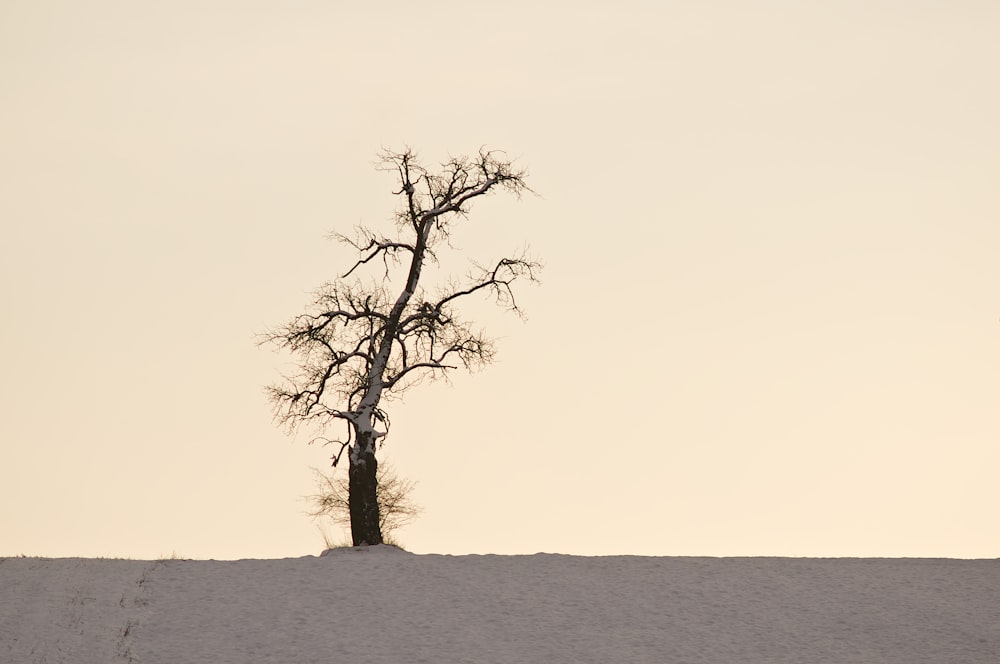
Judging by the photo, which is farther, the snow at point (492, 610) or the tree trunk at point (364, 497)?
the tree trunk at point (364, 497)

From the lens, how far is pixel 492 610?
26.1 metres

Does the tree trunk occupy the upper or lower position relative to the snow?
upper

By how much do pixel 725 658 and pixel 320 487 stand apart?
22.3 m

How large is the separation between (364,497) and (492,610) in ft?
25.2

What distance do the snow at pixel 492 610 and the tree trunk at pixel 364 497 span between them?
1642 millimetres

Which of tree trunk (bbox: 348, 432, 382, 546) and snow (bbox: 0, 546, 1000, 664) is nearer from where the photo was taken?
snow (bbox: 0, 546, 1000, 664)

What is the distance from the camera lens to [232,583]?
89.8 feet

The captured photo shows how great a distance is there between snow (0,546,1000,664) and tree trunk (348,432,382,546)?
1642mm

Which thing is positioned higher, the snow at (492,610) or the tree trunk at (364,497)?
the tree trunk at (364,497)

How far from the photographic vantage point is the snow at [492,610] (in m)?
23.8

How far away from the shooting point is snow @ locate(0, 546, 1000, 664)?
23.8 metres

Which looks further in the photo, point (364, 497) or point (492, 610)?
point (364, 497)

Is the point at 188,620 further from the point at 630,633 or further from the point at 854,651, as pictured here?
the point at 854,651

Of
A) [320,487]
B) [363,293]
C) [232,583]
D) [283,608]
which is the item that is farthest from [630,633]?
[320,487]
